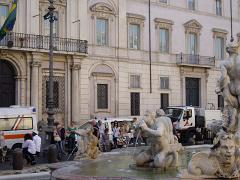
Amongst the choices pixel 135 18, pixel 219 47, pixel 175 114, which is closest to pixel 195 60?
pixel 219 47

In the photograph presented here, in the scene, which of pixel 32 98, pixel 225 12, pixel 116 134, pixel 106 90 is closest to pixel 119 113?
pixel 106 90

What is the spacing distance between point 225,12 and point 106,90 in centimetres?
1476

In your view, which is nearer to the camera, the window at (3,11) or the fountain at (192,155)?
the fountain at (192,155)

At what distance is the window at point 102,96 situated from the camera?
107 feet

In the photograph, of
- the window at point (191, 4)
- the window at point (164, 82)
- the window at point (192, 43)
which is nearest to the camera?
the window at point (164, 82)

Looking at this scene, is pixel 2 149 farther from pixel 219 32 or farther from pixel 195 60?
pixel 219 32

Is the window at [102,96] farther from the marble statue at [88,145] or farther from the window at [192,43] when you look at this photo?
the marble statue at [88,145]

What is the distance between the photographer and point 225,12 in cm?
4219

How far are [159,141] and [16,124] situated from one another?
1331cm

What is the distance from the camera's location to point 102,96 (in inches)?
1297

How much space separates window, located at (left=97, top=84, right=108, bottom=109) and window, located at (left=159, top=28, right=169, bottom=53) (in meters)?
6.09

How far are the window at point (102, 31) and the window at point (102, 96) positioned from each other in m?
2.82

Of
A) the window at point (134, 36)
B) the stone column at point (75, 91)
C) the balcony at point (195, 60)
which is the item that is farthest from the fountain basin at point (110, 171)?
the balcony at point (195, 60)

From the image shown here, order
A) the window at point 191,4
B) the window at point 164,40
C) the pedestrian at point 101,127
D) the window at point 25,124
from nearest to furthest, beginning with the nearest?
the window at point 25,124 < the pedestrian at point 101,127 < the window at point 164,40 < the window at point 191,4
